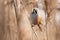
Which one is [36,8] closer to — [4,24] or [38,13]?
[38,13]

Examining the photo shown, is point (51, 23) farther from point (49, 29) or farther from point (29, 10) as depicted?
point (29, 10)

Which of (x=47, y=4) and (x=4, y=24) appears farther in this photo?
(x=47, y=4)

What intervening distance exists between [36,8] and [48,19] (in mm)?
138

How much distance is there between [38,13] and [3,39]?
1.07 ft

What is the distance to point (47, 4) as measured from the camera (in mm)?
969

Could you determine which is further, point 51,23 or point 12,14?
point 51,23

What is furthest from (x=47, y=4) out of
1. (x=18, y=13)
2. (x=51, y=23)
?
(x=18, y=13)

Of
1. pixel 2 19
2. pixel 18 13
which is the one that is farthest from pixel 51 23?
pixel 2 19

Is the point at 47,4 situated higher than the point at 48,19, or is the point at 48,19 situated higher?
the point at 47,4

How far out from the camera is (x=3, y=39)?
0.82m

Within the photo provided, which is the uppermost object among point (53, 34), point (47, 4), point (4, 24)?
point (47, 4)

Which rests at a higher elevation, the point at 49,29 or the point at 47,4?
the point at 47,4

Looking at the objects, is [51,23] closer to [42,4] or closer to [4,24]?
[42,4]

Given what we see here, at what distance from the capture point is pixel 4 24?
82cm
